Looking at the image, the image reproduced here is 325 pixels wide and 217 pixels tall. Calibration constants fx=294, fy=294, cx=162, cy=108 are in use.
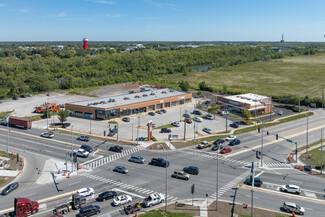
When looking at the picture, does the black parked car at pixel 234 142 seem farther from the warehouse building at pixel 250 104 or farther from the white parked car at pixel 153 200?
the white parked car at pixel 153 200

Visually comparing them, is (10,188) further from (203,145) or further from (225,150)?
(225,150)

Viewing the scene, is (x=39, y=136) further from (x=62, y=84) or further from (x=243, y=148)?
(x=62, y=84)

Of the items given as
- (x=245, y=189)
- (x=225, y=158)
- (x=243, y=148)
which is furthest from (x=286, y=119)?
(x=245, y=189)

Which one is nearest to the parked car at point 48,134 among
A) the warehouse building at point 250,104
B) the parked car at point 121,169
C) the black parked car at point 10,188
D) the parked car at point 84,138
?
the parked car at point 84,138

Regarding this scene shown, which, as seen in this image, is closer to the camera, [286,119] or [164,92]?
[286,119]

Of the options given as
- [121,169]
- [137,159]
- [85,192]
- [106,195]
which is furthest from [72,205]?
[137,159]
